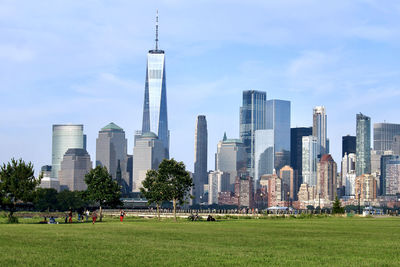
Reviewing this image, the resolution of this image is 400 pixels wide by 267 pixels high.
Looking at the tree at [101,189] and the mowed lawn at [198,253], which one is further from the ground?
the tree at [101,189]

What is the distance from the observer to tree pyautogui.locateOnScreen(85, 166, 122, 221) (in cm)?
10094

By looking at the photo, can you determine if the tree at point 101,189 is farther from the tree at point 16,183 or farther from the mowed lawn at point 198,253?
the mowed lawn at point 198,253

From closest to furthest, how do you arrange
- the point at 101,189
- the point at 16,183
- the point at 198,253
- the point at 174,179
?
the point at 198,253 → the point at 16,183 → the point at 101,189 → the point at 174,179

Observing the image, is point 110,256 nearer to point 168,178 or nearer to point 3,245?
point 3,245

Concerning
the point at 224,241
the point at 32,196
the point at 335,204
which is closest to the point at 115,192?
the point at 32,196

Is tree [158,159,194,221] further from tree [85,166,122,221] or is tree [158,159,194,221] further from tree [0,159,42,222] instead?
tree [0,159,42,222]

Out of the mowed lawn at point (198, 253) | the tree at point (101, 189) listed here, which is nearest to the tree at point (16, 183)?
the tree at point (101, 189)

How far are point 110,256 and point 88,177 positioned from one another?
2973 inches

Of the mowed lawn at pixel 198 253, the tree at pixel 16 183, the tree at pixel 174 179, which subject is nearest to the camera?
the mowed lawn at pixel 198 253

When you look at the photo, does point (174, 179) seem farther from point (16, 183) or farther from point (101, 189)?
point (16, 183)

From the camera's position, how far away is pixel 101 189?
10156 cm

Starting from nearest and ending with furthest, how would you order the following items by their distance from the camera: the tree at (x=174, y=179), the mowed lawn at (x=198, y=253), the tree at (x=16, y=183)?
the mowed lawn at (x=198, y=253) → the tree at (x=16, y=183) → the tree at (x=174, y=179)

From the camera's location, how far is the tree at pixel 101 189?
331 ft

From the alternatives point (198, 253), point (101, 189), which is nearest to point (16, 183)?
point (101, 189)
